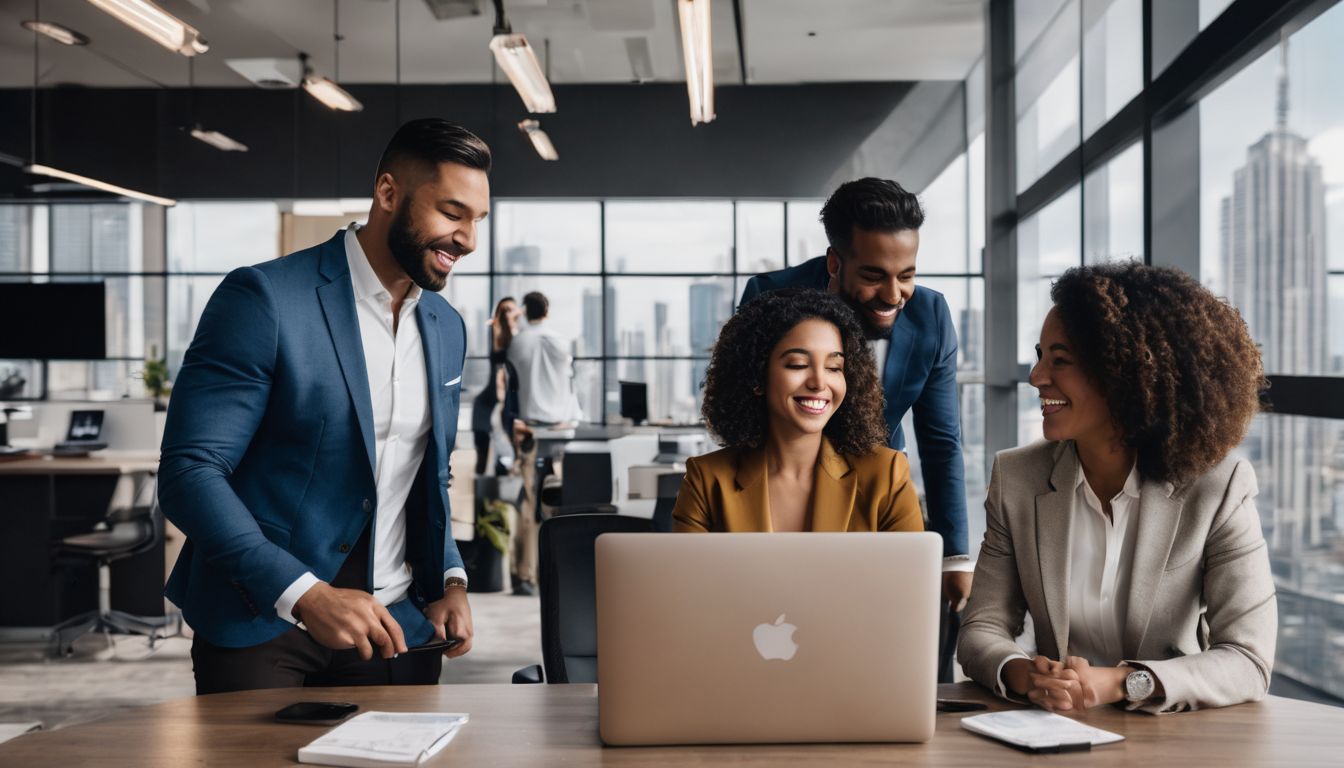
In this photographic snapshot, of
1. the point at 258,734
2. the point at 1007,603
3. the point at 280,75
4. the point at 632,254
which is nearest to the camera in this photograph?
the point at 258,734

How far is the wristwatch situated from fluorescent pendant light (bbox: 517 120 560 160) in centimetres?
674

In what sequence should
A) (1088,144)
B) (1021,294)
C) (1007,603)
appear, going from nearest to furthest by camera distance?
1. (1007,603)
2. (1088,144)
3. (1021,294)

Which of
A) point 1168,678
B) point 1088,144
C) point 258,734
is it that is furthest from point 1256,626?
point 1088,144

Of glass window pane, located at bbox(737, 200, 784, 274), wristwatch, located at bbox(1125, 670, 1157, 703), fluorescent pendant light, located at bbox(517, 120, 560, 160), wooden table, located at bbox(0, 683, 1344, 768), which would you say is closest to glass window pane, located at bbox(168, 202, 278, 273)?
fluorescent pendant light, located at bbox(517, 120, 560, 160)

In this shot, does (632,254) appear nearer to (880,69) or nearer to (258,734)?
(880,69)

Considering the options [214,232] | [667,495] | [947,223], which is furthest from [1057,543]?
[214,232]

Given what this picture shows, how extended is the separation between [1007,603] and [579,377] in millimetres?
7638

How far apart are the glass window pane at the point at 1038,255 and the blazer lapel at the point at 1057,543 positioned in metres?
4.04

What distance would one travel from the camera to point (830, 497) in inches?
71.4

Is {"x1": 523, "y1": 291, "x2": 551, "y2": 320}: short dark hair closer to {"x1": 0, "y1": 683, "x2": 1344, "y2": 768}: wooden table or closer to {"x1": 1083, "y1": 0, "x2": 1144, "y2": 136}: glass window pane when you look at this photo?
{"x1": 1083, "y1": 0, "x2": 1144, "y2": 136}: glass window pane

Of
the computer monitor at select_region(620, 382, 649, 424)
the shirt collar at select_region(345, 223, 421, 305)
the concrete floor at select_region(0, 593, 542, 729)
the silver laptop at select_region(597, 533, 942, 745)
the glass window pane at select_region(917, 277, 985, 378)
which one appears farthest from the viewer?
the glass window pane at select_region(917, 277, 985, 378)

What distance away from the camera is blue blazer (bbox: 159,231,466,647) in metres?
1.56

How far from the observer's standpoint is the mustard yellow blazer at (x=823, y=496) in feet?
5.93

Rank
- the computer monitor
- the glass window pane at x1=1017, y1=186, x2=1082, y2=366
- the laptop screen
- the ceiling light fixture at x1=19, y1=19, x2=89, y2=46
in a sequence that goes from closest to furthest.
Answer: the laptop screen
the glass window pane at x1=1017, y1=186, x2=1082, y2=366
the ceiling light fixture at x1=19, y1=19, x2=89, y2=46
the computer monitor
